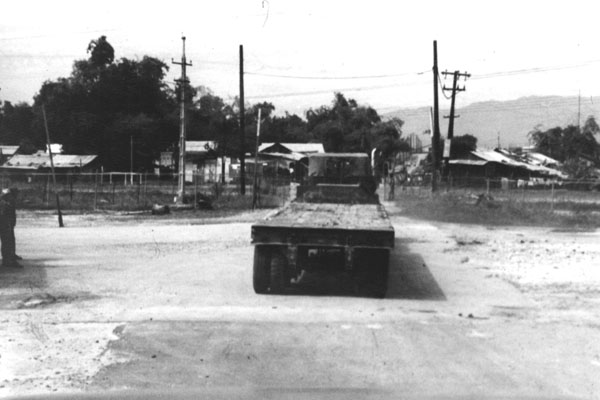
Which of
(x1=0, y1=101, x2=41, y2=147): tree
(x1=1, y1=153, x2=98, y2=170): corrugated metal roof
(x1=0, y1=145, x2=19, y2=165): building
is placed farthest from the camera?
(x1=0, y1=101, x2=41, y2=147): tree

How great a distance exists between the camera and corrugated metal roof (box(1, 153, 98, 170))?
70312mm

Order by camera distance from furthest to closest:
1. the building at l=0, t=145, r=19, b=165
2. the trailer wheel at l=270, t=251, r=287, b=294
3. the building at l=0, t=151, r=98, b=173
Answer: the building at l=0, t=145, r=19, b=165 < the building at l=0, t=151, r=98, b=173 < the trailer wheel at l=270, t=251, r=287, b=294

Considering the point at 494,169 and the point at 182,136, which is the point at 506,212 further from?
the point at 494,169

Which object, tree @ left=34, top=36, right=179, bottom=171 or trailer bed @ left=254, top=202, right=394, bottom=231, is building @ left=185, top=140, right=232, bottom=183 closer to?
tree @ left=34, top=36, right=179, bottom=171

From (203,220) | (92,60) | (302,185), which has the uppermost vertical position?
(92,60)

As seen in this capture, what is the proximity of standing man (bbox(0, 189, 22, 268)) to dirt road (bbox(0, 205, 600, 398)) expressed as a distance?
1.28 ft

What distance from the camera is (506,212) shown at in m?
28.7

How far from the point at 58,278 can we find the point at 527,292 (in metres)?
7.37

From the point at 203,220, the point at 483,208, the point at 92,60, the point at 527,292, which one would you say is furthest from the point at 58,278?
the point at 92,60

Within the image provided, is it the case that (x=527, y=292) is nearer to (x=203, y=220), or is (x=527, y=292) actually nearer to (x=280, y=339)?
(x=280, y=339)

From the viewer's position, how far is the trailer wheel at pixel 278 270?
10.2 meters

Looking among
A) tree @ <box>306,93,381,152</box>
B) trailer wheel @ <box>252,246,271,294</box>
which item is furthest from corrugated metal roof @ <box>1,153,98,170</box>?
trailer wheel @ <box>252,246,271,294</box>

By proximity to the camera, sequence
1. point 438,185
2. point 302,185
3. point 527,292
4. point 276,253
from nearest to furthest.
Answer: point 276,253
point 527,292
point 302,185
point 438,185

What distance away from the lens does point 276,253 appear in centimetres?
1021
